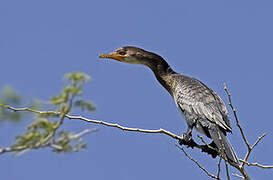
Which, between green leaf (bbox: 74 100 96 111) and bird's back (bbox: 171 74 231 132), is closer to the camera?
green leaf (bbox: 74 100 96 111)

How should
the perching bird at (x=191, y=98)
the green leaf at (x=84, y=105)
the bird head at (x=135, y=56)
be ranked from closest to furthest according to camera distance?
the green leaf at (x=84, y=105) → the perching bird at (x=191, y=98) → the bird head at (x=135, y=56)

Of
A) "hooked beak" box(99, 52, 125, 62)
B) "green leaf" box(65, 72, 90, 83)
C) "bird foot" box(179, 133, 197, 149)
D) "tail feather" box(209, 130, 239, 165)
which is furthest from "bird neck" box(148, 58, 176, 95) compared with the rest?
"green leaf" box(65, 72, 90, 83)

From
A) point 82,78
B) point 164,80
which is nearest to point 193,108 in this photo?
point 164,80

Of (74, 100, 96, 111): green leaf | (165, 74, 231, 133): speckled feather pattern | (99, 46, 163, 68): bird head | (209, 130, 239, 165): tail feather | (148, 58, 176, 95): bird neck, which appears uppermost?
(99, 46, 163, 68): bird head

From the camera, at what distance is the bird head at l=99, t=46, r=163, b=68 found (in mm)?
7168

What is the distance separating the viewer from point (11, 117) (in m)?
2.63

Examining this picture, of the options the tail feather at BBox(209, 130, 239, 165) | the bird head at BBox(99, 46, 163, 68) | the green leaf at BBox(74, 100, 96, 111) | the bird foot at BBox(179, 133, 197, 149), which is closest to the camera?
the green leaf at BBox(74, 100, 96, 111)

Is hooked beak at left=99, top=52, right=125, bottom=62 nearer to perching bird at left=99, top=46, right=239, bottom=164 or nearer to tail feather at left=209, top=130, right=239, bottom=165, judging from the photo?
perching bird at left=99, top=46, right=239, bottom=164

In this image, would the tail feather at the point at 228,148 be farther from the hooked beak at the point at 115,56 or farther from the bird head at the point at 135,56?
the hooked beak at the point at 115,56

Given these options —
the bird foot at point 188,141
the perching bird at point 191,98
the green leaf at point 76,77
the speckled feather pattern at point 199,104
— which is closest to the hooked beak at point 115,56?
the perching bird at point 191,98

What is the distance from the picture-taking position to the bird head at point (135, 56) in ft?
23.5

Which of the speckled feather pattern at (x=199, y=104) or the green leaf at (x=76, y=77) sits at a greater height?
the speckled feather pattern at (x=199, y=104)

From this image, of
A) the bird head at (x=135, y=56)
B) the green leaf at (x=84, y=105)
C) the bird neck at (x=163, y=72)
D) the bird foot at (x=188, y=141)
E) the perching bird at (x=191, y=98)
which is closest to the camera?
the green leaf at (x=84, y=105)

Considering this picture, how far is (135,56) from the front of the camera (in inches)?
283
